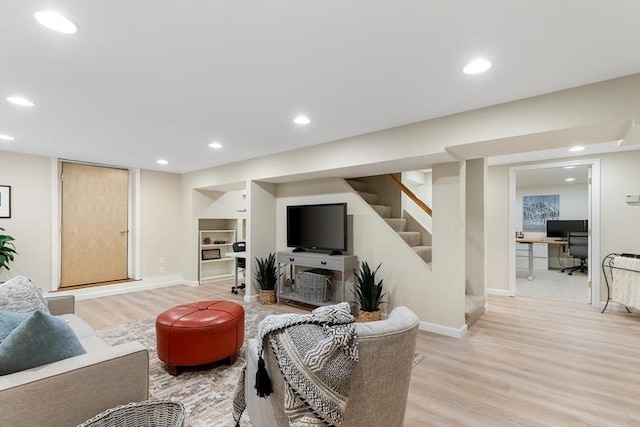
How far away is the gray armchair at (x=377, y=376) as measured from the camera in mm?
1189

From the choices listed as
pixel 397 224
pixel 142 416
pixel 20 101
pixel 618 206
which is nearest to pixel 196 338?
pixel 142 416

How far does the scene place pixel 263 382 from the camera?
1.32 meters

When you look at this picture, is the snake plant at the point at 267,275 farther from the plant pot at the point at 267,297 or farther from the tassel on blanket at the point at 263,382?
the tassel on blanket at the point at 263,382

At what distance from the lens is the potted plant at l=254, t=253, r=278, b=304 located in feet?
15.5

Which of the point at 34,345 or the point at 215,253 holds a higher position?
the point at 34,345

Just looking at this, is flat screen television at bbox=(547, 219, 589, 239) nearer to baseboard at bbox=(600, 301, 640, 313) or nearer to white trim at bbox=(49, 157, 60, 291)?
baseboard at bbox=(600, 301, 640, 313)

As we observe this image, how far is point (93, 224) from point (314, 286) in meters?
4.24

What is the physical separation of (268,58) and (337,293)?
3.38 meters

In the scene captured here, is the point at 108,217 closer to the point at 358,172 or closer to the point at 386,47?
the point at 358,172

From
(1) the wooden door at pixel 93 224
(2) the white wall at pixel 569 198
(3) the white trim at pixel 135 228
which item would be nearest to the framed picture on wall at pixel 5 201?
(1) the wooden door at pixel 93 224

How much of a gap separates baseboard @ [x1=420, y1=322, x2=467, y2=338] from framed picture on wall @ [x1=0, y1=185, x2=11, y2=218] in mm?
6076

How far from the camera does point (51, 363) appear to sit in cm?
143

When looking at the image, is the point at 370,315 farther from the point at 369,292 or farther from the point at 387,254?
the point at 387,254

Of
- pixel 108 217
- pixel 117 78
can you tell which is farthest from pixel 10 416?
pixel 108 217
